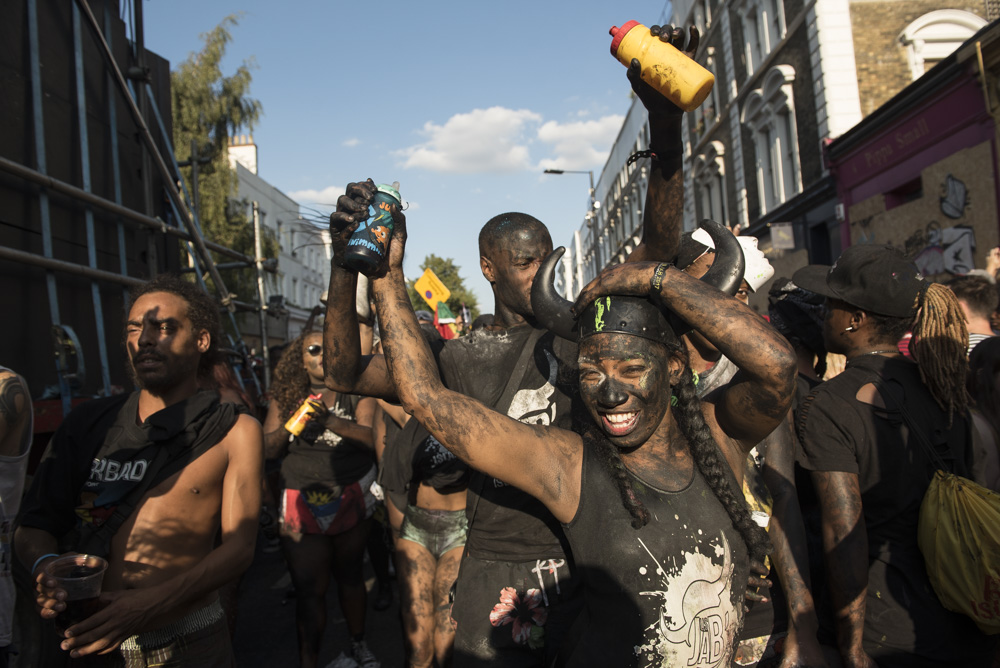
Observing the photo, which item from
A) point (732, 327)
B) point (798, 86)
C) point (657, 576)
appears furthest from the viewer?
point (798, 86)

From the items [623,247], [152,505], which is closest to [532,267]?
[152,505]

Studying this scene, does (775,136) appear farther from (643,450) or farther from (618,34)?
(643,450)

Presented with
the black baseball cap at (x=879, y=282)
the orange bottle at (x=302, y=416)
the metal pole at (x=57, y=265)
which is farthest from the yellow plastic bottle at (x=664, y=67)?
the metal pole at (x=57, y=265)

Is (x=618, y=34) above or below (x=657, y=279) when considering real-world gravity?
above

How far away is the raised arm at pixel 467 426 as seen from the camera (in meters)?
1.78

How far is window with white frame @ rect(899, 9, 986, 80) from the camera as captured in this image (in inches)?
600

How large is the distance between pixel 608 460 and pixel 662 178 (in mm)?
1106

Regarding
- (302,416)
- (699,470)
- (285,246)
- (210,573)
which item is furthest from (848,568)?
(285,246)

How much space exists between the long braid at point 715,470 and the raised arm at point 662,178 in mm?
653

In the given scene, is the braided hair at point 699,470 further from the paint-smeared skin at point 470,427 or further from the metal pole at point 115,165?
the metal pole at point 115,165

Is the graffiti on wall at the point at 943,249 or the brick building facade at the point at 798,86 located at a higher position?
the brick building facade at the point at 798,86

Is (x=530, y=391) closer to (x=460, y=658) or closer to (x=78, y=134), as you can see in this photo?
(x=460, y=658)

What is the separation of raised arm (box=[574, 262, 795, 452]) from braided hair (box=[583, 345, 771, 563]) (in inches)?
6.7

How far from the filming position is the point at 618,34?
6.67ft
